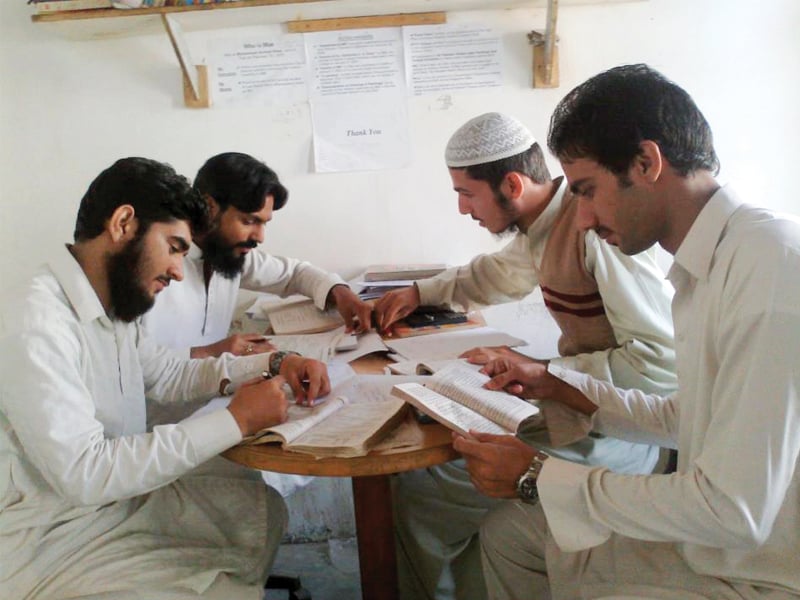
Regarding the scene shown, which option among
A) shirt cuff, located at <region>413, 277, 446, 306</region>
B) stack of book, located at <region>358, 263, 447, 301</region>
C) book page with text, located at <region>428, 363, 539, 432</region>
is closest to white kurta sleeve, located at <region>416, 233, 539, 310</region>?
shirt cuff, located at <region>413, 277, 446, 306</region>

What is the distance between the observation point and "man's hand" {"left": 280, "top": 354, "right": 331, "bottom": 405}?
1.38m

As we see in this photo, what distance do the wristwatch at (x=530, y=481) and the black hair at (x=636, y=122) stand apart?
1.61 feet

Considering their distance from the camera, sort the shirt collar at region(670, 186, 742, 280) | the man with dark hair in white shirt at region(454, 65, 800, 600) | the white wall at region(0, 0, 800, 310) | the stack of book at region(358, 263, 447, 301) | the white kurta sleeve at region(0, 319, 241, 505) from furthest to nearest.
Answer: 1. the white wall at region(0, 0, 800, 310)
2. the stack of book at region(358, 263, 447, 301)
3. the white kurta sleeve at region(0, 319, 241, 505)
4. the shirt collar at region(670, 186, 742, 280)
5. the man with dark hair in white shirt at region(454, 65, 800, 600)

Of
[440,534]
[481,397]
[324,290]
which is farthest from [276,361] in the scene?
[440,534]

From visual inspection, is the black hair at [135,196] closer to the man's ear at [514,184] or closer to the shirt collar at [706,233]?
the man's ear at [514,184]

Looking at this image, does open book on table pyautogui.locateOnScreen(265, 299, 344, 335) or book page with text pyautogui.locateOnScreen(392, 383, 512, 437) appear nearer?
book page with text pyautogui.locateOnScreen(392, 383, 512, 437)

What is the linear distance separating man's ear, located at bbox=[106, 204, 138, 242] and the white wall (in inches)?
50.1

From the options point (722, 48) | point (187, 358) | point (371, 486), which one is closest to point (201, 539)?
point (371, 486)

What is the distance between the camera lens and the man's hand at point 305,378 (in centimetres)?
138

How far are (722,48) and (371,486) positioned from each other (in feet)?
7.08

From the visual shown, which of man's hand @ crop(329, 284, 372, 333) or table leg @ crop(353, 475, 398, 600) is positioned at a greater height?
man's hand @ crop(329, 284, 372, 333)

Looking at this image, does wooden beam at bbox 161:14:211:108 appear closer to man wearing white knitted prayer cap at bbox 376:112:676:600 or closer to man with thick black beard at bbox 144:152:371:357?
man with thick black beard at bbox 144:152:371:357

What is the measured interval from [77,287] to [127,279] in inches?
4.0

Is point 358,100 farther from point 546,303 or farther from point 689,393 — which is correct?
point 689,393
